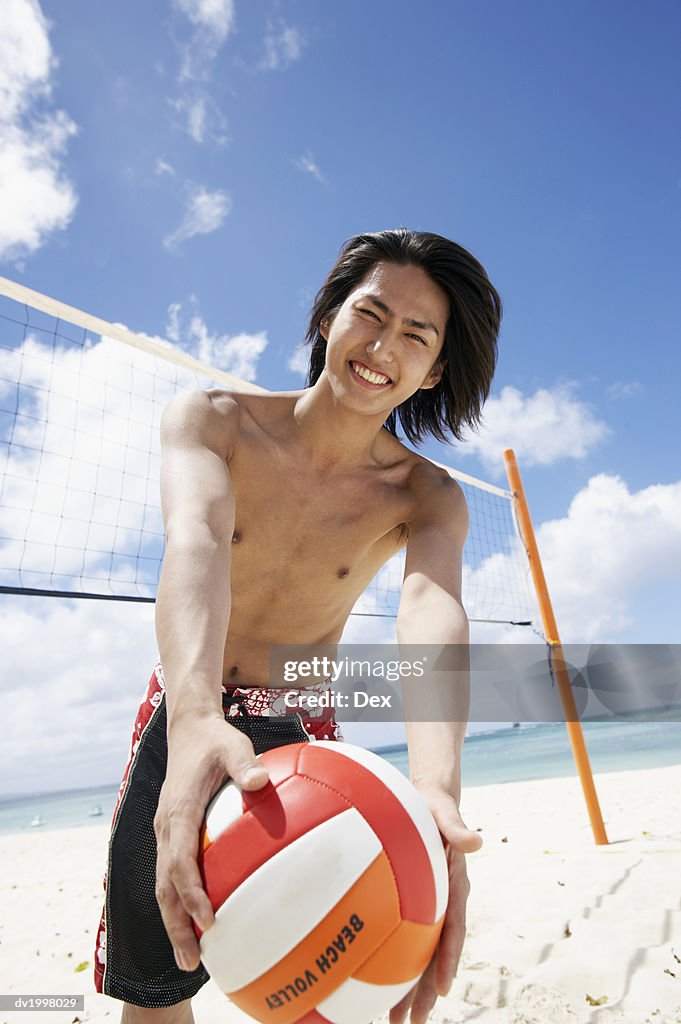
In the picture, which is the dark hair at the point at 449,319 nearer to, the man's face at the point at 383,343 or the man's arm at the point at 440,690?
the man's face at the point at 383,343

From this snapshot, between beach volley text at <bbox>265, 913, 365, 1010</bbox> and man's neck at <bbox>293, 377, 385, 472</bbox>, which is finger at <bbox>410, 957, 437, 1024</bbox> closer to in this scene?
beach volley text at <bbox>265, 913, 365, 1010</bbox>

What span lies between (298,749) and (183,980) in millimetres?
885

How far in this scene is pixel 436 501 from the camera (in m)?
2.03

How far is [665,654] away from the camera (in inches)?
323

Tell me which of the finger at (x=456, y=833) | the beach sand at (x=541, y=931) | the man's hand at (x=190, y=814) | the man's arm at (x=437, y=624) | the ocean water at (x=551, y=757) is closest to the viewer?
the man's hand at (x=190, y=814)

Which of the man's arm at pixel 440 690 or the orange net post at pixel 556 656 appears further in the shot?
the orange net post at pixel 556 656

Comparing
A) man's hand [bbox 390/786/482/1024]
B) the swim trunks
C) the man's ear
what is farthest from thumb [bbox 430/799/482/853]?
the man's ear

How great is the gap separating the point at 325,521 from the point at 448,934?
44.0 inches

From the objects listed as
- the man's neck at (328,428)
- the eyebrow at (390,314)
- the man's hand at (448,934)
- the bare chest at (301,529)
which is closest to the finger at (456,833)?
the man's hand at (448,934)

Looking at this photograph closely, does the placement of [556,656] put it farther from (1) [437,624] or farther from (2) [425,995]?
(2) [425,995]

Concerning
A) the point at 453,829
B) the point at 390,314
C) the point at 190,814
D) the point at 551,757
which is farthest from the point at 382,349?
the point at 551,757

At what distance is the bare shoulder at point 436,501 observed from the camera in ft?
6.47

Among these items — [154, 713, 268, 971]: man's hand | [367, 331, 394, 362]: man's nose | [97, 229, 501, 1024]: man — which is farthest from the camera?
[367, 331, 394, 362]: man's nose

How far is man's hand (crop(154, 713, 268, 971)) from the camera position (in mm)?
961
